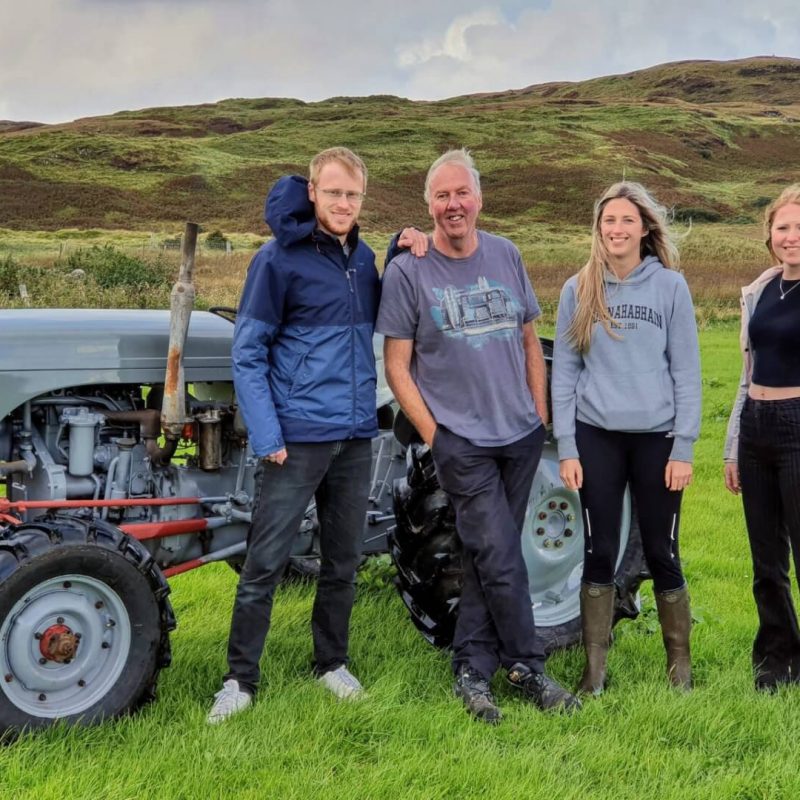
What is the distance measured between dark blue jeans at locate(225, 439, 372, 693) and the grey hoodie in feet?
2.65

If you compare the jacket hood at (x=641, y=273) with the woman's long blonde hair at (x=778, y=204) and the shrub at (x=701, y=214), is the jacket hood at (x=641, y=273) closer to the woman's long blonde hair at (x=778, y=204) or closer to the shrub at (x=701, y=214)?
the woman's long blonde hair at (x=778, y=204)

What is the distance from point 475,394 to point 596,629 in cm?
105

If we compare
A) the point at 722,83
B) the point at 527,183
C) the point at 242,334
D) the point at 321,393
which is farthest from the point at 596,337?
the point at 722,83

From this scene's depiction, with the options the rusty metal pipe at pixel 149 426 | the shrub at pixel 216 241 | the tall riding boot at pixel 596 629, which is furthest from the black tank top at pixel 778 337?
the shrub at pixel 216 241

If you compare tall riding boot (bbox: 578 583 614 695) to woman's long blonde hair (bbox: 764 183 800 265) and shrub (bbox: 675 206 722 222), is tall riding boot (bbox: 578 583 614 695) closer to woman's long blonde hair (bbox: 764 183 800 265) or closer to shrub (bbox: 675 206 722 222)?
woman's long blonde hair (bbox: 764 183 800 265)

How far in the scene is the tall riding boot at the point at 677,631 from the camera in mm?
3592

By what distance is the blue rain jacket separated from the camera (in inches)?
123

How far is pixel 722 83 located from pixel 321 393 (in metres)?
104

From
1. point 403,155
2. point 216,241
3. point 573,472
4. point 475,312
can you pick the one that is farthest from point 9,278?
point 403,155

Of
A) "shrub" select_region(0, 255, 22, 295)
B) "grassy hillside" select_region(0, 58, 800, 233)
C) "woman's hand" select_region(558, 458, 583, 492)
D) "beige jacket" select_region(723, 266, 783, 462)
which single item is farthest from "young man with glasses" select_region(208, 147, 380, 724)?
"grassy hillside" select_region(0, 58, 800, 233)

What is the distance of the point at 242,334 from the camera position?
312cm

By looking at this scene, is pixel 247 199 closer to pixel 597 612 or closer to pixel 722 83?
pixel 597 612

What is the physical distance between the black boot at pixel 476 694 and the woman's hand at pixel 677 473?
0.98 meters

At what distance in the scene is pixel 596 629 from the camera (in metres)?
3.61
